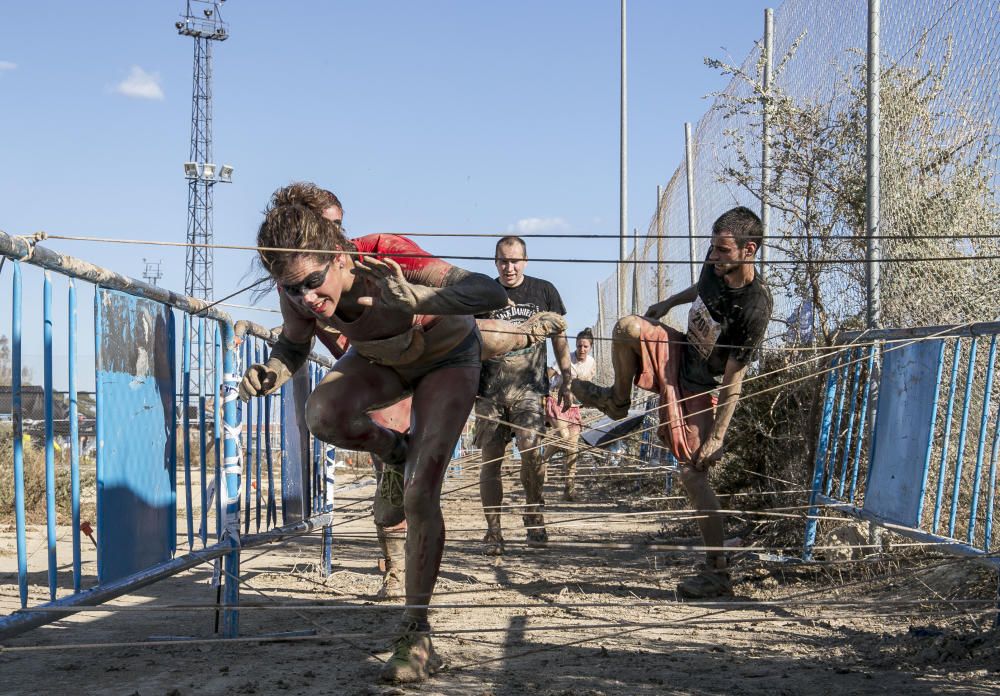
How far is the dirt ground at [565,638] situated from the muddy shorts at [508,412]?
1.18 m

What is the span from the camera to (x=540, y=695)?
3037mm

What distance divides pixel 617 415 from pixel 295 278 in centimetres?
239

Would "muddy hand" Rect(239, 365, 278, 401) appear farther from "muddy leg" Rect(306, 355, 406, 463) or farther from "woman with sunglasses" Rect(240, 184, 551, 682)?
"muddy leg" Rect(306, 355, 406, 463)

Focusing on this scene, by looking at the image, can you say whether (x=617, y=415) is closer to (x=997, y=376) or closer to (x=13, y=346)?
(x=997, y=376)

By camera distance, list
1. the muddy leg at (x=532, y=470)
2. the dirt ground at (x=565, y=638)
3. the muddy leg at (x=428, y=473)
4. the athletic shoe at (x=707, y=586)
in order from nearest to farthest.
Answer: the dirt ground at (x=565, y=638)
the muddy leg at (x=428, y=473)
the athletic shoe at (x=707, y=586)
the muddy leg at (x=532, y=470)

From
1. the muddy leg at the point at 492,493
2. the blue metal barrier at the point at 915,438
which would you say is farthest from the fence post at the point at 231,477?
the blue metal barrier at the point at 915,438

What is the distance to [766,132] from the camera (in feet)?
23.0

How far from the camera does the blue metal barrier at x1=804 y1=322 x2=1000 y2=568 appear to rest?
403 cm

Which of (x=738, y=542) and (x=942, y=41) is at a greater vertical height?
(x=942, y=41)

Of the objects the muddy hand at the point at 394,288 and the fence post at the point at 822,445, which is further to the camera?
the fence post at the point at 822,445

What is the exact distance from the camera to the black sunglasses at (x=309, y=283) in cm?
335

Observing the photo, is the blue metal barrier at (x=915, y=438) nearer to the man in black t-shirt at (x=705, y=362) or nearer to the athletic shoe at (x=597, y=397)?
the man in black t-shirt at (x=705, y=362)

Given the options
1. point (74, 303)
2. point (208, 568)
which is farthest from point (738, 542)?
point (74, 303)

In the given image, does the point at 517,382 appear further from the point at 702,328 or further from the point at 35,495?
the point at 35,495
